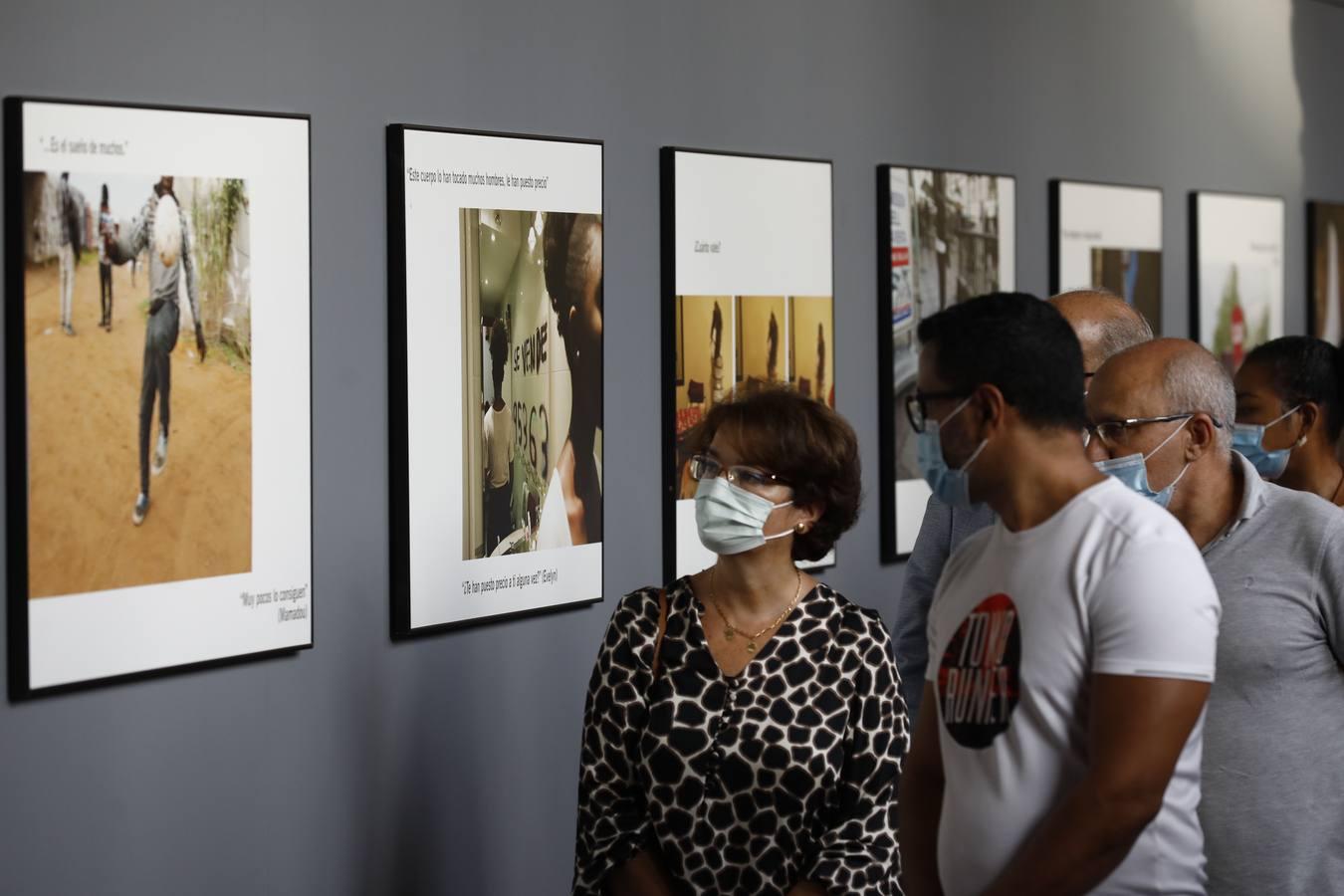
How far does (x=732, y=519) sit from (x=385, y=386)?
990mm

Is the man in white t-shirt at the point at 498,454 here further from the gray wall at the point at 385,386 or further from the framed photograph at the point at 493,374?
the gray wall at the point at 385,386

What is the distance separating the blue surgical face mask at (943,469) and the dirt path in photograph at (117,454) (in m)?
1.63

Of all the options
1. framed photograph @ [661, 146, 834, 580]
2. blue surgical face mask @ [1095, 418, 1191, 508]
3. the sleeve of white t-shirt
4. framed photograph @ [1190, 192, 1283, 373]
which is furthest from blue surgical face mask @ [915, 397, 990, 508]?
framed photograph @ [1190, 192, 1283, 373]

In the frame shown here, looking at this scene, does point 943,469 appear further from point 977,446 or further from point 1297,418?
point 1297,418

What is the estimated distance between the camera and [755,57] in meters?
4.48

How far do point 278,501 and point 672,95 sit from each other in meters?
1.72

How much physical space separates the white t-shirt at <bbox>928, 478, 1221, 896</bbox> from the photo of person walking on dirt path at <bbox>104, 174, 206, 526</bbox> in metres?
1.75

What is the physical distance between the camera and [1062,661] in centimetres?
197

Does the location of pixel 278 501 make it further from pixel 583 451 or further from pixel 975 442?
pixel 975 442

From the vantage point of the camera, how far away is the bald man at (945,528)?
10.6ft

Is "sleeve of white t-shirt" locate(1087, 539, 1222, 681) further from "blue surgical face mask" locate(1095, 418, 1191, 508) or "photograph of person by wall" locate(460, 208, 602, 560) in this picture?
"photograph of person by wall" locate(460, 208, 602, 560)

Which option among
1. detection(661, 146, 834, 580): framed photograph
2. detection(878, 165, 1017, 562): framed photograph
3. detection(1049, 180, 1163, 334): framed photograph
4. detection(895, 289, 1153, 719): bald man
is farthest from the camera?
detection(1049, 180, 1163, 334): framed photograph

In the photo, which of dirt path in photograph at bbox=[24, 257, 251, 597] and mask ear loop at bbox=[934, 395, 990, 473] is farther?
dirt path in photograph at bbox=[24, 257, 251, 597]

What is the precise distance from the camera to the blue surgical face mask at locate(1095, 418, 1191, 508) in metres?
2.91
